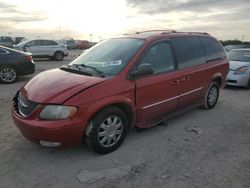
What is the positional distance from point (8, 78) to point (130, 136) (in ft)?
22.1

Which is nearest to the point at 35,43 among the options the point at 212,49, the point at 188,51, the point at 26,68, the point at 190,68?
the point at 26,68

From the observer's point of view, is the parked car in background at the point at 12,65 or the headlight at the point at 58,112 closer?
the headlight at the point at 58,112

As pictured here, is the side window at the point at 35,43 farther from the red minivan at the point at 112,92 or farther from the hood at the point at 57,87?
the hood at the point at 57,87

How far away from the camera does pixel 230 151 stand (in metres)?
4.40

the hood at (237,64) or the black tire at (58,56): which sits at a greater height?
the hood at (237,64)

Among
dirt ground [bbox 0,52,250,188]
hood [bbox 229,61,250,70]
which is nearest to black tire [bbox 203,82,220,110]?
dirt ground [bbox 0,52,250,188]

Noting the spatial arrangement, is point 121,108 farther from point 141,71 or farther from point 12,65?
point 12,65

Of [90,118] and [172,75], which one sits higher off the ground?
A: [172,75]

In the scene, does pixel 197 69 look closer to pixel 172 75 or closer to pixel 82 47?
pixel 172 75

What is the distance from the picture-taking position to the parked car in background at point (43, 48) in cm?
1916

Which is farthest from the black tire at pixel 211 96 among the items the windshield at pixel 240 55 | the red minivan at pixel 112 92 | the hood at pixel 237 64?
the windshield at pixel 240 55

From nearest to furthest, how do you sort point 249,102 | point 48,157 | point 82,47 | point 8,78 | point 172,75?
point 48,157 < point 172,75 < point 249,102 < point 8,78 < point 82,47

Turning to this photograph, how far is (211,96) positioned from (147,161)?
322cm

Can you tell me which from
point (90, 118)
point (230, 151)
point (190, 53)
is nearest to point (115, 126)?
point (90, 118)
